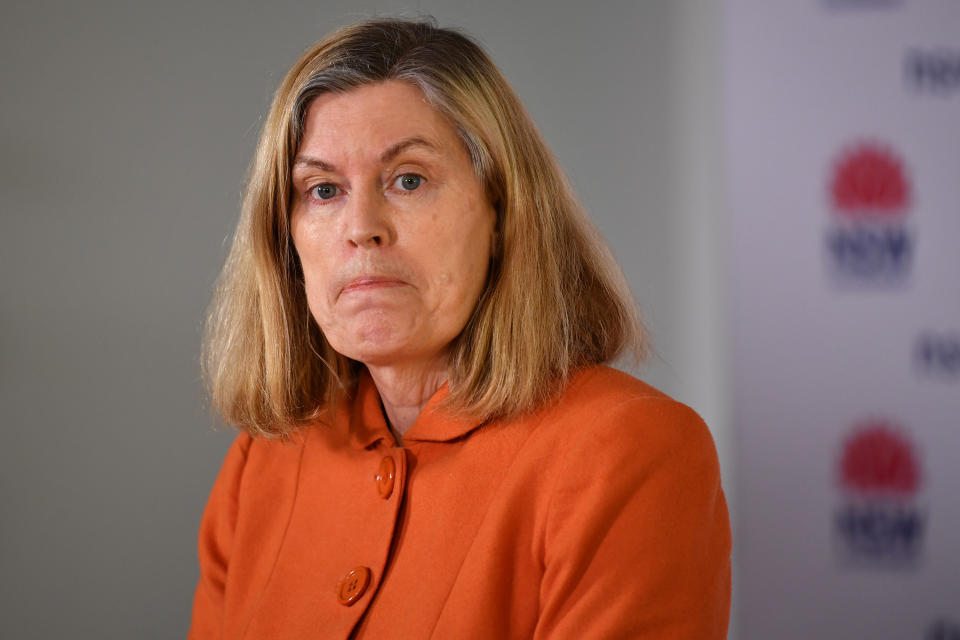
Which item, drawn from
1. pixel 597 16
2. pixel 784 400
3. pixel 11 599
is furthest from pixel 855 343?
pixel 11 599

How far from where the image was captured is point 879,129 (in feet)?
7.30

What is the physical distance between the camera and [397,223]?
125cm

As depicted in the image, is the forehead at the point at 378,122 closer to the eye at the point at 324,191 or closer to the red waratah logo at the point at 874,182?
the eye at the point at 324,191

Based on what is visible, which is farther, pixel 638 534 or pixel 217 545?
pixel 217 545

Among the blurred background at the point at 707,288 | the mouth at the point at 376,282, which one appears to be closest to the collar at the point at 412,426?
the mouth at the point at 376,282

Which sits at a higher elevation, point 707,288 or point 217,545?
point 707,288

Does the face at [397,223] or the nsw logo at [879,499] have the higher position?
the face at [397,223]

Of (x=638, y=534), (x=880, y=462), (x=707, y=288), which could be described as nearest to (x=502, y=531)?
(x=638, y=534)

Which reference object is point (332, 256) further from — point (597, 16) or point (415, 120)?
point (597, 16)

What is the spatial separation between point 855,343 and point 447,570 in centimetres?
144

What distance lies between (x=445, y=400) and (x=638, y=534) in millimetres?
345

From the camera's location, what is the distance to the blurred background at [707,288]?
221cm

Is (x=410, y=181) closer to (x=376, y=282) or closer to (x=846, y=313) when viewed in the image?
(x=376, y=282)

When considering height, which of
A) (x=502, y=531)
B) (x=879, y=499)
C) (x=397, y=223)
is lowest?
(x=879, y=499)
